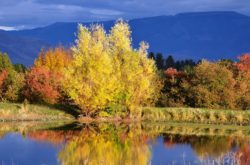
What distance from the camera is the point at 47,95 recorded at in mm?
49406

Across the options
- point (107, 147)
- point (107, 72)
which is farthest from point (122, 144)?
point (107, 72)

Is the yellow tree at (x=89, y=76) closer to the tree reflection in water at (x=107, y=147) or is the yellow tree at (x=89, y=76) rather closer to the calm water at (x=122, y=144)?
the calm water at (x=122, y=144)

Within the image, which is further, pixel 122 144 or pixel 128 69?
pixel 128 69

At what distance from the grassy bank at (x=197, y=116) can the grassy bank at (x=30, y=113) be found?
24.4 ft

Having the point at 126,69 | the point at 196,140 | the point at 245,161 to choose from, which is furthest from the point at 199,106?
the point at 245,161

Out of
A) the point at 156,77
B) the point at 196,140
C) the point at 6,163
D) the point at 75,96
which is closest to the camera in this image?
the point at 6,163

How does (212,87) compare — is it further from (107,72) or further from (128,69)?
(107,72)

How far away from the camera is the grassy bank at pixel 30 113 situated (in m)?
45.0

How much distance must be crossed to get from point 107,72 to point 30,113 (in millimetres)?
7625

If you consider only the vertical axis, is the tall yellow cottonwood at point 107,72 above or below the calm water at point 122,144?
above

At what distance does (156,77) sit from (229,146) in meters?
24.6

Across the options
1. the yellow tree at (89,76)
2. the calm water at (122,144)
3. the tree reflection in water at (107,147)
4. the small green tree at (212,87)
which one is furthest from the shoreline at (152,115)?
the tree reflection in water at (107,147)

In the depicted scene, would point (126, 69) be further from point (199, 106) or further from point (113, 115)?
point (199, 106)

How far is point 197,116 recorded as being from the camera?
159ft
